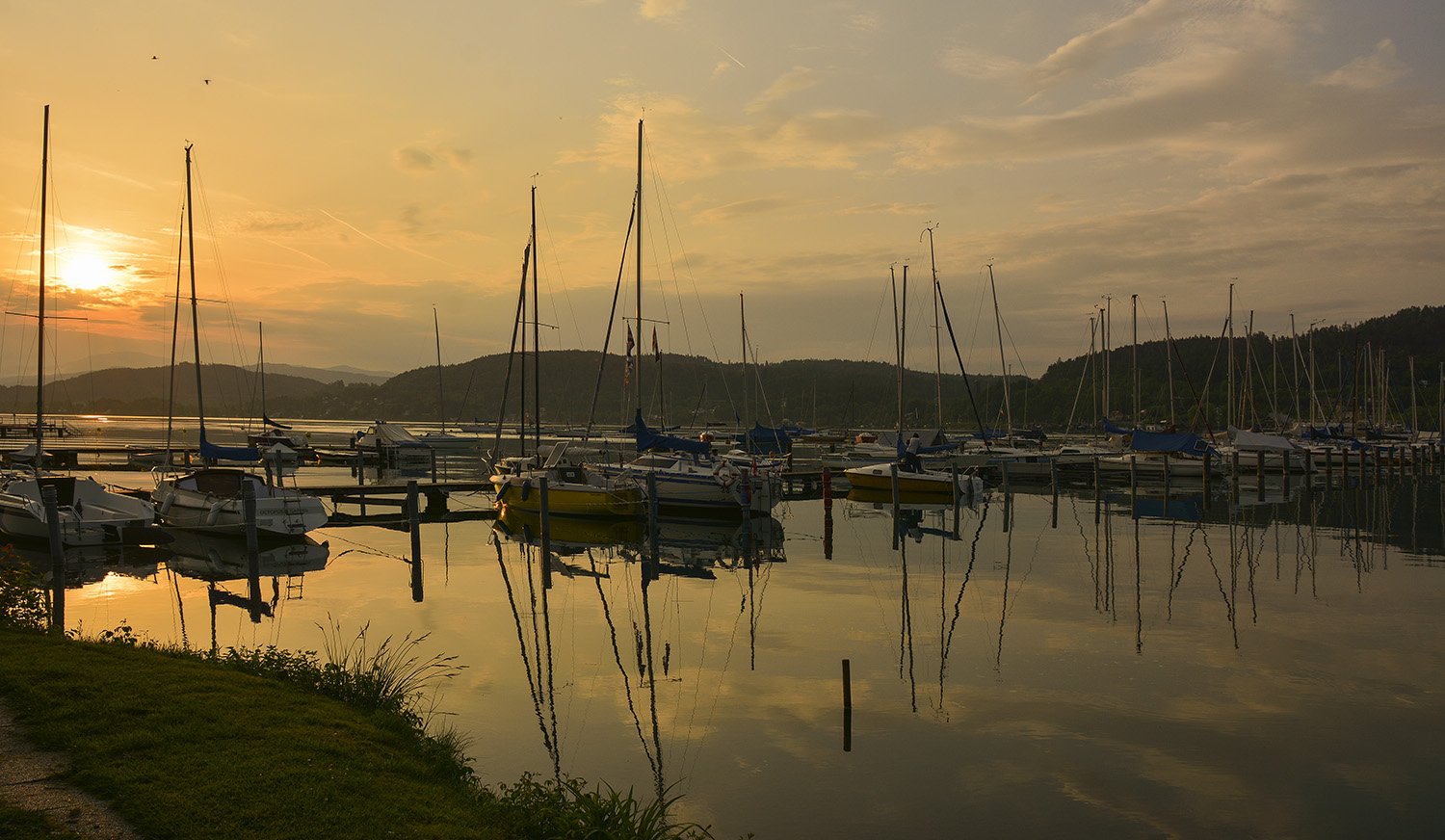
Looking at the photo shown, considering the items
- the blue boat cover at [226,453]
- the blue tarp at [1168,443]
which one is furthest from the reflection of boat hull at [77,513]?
the blue tarp at [1168,443]

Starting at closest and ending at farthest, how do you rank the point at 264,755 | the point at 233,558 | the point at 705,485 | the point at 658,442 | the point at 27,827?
the point at 27,827 < the point at 264,755 < the point at 233,558 < the point at 705,485 < the point at 658,442

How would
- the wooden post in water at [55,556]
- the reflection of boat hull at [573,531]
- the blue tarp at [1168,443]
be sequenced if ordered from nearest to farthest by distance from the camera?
1. the wooden post in water at [55,556]
2. the reflection of boat hull at [573,531]
3. the blue tarp at [1168,443]

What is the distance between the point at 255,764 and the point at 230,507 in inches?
958

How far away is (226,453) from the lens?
56125 millimetres

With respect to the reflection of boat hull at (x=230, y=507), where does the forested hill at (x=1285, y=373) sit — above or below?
above

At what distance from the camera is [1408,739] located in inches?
528

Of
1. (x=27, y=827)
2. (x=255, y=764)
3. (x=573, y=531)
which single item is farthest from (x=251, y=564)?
(x=27, y=827)

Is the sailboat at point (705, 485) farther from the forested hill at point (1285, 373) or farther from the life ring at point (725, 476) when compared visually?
the forested hill at point (1285, 373)

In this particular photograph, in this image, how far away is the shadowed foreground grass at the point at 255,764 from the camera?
27.1ft

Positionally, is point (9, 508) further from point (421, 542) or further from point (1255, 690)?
point (1255, 690)

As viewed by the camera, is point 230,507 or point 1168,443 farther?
point 1168,443

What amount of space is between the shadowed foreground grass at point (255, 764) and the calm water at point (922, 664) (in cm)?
181

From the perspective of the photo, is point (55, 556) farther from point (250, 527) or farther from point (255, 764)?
point (255, 764)

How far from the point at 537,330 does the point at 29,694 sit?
40.0 metres
